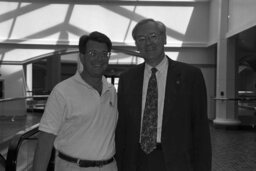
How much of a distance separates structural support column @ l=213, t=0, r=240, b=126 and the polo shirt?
1249cm

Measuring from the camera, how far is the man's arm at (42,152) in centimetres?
212

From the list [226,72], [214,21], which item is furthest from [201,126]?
[214,21]

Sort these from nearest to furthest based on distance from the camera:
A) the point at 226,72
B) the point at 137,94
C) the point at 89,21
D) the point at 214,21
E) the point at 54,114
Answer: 1. the point at 54,114
2. the point at 137,94
3. the point at 226,72
4. the point at 214,21
5. the point at 89,21

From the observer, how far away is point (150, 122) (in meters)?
2.29

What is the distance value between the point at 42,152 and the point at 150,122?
2.15 ft

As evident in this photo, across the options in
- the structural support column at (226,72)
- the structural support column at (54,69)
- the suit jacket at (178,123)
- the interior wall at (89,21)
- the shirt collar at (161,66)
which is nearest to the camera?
the suit jacket at (178,123)

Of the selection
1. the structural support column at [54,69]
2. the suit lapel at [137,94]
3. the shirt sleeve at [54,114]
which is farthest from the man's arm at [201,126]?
the structural support column at [54,69]

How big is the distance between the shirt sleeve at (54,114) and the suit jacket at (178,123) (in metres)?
0.41

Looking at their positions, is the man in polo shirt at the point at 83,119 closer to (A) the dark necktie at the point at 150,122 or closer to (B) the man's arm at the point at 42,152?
(B) the man's arm at the point at 42,152

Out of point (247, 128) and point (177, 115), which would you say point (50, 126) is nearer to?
point (177, 115)

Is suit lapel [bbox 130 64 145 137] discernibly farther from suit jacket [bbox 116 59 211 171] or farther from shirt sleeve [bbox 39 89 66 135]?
shirt sleeve [bbox 39 89 66 135]

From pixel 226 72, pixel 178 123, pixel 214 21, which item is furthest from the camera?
pixel 214 21

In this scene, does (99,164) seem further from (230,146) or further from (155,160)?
(230,146)

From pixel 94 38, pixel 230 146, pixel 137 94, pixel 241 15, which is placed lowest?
pixel 230 146
